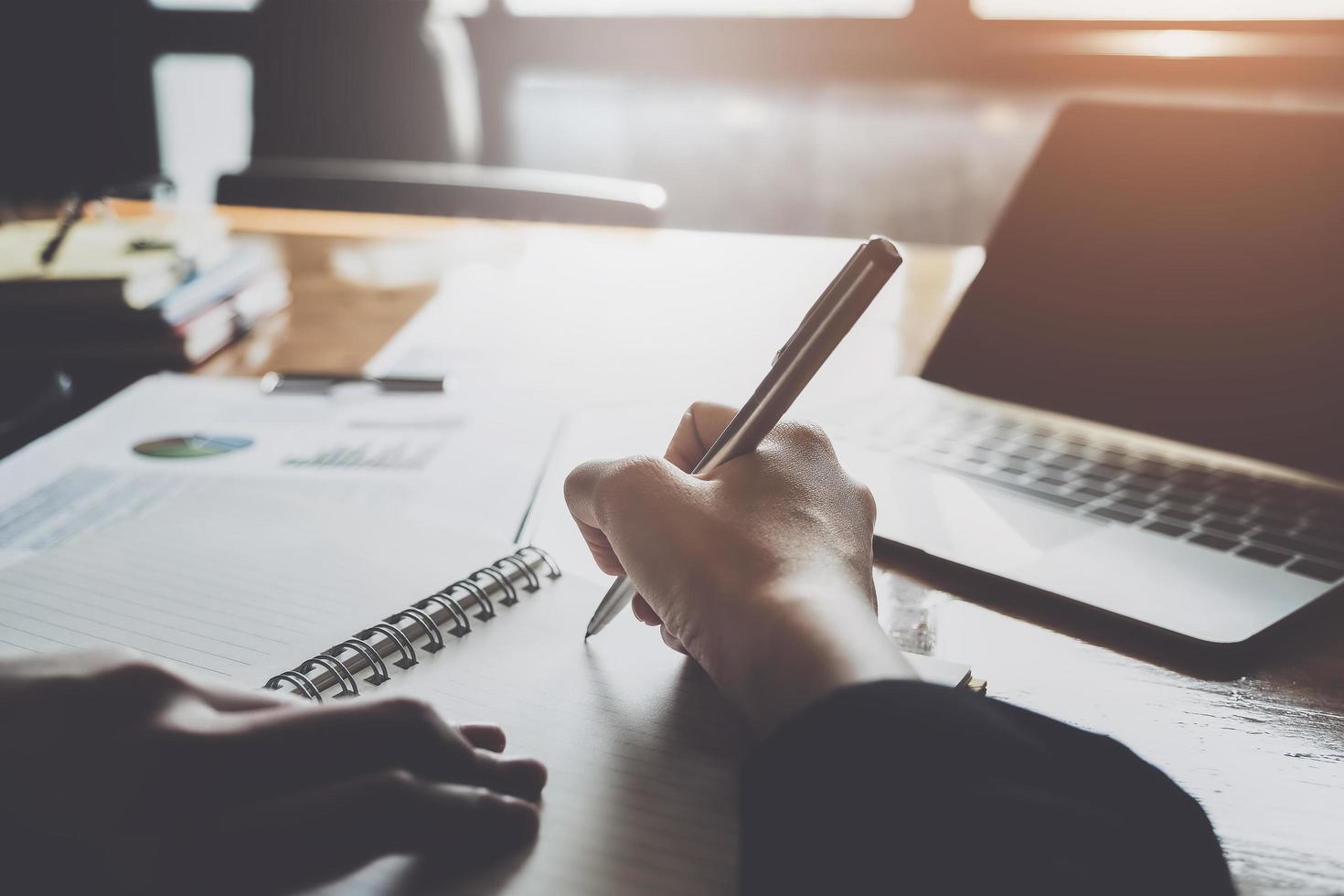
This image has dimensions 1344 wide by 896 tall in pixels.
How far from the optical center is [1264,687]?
46 centimetres

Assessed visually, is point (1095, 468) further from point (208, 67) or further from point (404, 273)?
point (208, 67)

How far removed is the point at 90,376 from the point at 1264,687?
87 cm

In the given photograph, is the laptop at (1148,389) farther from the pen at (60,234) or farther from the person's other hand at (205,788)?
the pen at (60,234)

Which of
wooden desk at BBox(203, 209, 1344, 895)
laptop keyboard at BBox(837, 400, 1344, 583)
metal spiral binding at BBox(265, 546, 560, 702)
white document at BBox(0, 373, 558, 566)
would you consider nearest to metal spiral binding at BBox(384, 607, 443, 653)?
metal spiral binding at BBox(265, 546, 560, 702)

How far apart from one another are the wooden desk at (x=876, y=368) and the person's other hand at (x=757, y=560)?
0.08m

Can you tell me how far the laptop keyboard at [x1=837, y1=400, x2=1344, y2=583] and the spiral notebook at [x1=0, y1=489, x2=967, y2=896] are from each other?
22 cm

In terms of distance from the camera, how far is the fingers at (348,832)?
30 cm

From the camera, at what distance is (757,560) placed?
1.31 feet

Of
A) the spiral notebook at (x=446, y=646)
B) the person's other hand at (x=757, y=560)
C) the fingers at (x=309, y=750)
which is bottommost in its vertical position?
the spiral notebook at (x=446, y=646)

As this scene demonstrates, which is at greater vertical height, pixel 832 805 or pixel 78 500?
pixel 832 805

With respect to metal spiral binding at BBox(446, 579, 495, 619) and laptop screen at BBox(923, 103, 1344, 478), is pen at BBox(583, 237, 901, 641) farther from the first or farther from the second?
laptop screen at BBox(923, 103, 1344, 478)

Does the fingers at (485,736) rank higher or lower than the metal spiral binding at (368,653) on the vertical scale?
higher

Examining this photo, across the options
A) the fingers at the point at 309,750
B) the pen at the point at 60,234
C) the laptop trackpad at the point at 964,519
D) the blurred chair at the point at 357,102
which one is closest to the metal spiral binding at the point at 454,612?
the fingers at the point at 309,750

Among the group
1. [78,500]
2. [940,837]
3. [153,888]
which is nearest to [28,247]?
[78,500]
